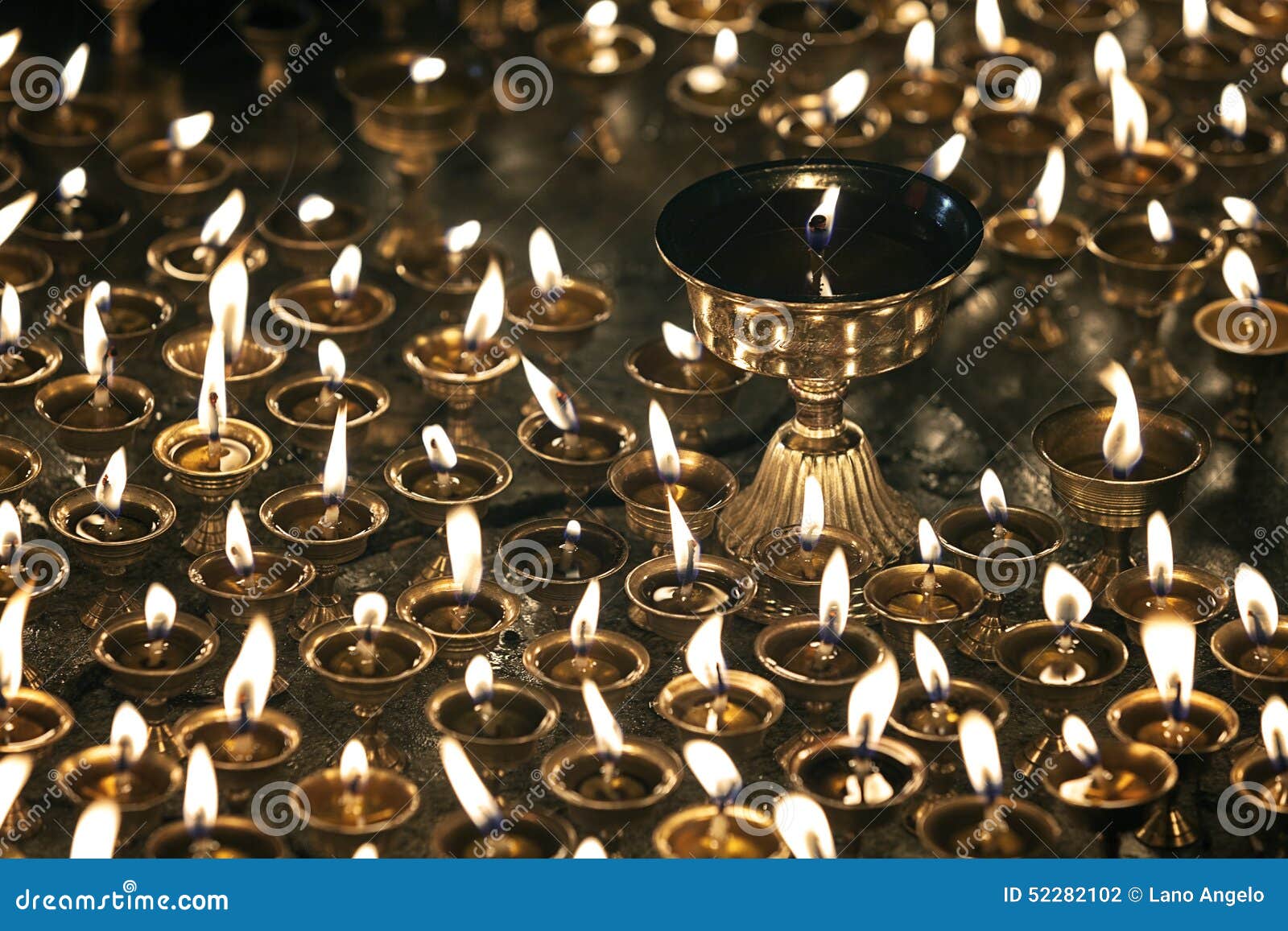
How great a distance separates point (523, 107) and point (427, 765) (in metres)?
2.73

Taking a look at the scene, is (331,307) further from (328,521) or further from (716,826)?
(716,826)

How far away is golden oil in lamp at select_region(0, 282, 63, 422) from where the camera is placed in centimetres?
510

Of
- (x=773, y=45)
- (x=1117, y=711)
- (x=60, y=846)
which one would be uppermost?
(x=773, y=45)

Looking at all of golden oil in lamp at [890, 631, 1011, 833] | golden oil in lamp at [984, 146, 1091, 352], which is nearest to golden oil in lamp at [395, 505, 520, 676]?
golden oil in lamp at [890, 631, 1011, 833]

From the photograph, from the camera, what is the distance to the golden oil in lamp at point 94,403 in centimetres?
493

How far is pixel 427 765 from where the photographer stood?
14.6ft

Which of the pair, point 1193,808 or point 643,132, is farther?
point 643,132

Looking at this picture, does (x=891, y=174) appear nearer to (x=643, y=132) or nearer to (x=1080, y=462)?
(x=1080, y=462)

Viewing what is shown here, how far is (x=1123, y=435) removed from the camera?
15.5 ft

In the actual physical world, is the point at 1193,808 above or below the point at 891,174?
below

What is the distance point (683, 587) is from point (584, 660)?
0.26 meters

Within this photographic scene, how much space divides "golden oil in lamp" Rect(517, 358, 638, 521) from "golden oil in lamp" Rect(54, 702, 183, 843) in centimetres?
107

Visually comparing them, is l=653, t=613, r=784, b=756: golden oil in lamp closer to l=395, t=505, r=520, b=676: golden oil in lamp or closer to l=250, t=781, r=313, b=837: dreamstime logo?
l=395, t=505, r=520, b=676: golden oil in lamp

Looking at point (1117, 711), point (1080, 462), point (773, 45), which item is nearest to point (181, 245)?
point (773, 45)
